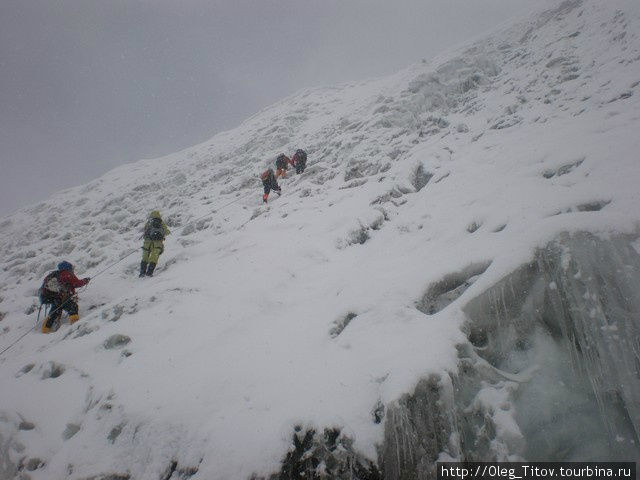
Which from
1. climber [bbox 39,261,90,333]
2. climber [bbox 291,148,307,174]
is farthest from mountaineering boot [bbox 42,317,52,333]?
climber [bbox 291,148,307,174]

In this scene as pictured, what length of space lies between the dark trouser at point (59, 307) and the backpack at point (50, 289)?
0.07m

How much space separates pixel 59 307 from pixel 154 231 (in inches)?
114

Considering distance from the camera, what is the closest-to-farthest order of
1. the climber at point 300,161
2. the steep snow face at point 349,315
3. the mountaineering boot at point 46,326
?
the steep snow face at point 349,315 < the mountaineering boot at point 46,326 < the climber at point 300,161

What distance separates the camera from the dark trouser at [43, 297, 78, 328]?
27.0ft

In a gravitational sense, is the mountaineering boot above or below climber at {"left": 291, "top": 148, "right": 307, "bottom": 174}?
below

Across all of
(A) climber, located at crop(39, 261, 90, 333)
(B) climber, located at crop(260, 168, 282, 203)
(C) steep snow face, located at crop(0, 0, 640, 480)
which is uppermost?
(B) climber, located at crop(260, 168, 282, 203)

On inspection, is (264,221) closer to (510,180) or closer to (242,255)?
(242,255)

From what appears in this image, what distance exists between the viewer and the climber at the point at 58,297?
820 centimetres

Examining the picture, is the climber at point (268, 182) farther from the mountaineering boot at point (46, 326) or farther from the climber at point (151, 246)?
the mountaineering boot at point (46, 326)

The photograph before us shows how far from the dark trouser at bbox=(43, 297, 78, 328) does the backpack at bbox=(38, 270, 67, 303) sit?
0.07 meters

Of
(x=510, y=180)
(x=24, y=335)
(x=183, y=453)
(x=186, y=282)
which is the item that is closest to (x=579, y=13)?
(x=510, y=180)

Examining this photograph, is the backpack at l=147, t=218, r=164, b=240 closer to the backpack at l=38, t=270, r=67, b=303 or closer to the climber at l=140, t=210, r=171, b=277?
the climber at l=140, t=210, r=171, b=277

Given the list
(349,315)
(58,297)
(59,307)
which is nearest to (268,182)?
(58,297)

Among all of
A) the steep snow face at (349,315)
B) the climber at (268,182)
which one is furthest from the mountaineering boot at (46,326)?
the climber at (268,182)
